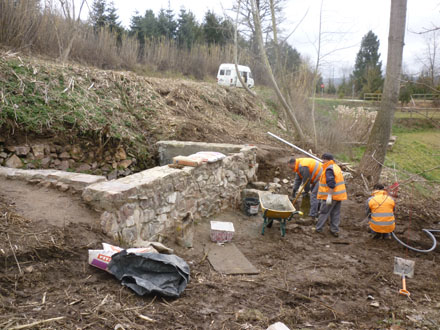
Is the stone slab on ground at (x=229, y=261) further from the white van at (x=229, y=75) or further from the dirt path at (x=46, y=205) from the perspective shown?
the white van at (x=229, y=75)

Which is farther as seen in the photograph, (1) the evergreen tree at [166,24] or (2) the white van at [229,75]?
(1) the evergreen tree at [166,24]

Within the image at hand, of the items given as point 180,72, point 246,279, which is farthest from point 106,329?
point 180,72

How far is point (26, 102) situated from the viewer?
6.70m

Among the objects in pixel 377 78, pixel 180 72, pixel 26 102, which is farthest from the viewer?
pixel 377 78

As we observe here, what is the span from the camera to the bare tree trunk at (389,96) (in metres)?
9.22

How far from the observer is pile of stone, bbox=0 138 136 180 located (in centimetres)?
616

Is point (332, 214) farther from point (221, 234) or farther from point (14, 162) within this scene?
point (14, 162)

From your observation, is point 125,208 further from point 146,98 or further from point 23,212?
point 146,98

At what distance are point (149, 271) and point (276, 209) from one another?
4.08 meters

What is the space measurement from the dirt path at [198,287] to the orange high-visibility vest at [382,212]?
0.52 metres

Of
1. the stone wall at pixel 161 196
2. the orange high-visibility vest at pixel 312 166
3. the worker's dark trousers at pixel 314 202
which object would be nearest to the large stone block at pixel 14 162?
the stone wall at pixel 161 196

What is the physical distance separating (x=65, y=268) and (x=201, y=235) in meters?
2.91

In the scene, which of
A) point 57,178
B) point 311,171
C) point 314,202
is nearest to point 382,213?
point 314,202

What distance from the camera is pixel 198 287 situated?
12.0ft
